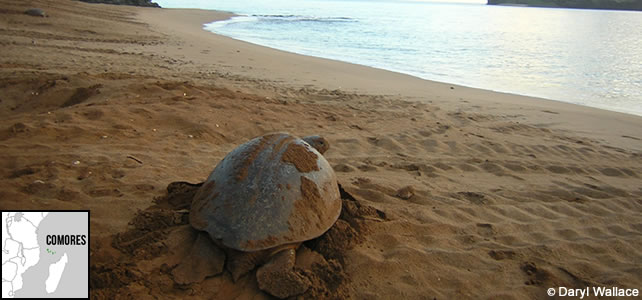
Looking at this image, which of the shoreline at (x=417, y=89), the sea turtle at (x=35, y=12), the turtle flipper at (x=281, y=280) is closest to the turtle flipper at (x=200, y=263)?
the turtle flipper at (x=281, y=280)

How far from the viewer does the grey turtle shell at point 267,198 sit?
7.60 ft

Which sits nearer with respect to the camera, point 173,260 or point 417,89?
point 173,260

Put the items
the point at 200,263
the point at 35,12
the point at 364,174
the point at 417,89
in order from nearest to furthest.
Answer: the point at 200,263
the point at 364,174
the point at 417,89
the point at 35,12

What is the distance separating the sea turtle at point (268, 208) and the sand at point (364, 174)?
0.45 feet

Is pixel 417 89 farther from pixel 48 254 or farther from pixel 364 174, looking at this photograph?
pixel 48 254

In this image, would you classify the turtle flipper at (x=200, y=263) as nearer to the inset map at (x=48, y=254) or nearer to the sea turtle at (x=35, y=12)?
the inset map at (x=48, y=254)

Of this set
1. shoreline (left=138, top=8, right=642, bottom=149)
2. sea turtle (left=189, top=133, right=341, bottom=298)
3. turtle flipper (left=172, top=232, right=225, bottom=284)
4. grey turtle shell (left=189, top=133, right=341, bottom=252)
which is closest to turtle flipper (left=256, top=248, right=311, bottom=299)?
sea turtle (left=189, top=133, right=341, bottom=298)

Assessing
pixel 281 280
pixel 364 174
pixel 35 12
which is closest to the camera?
pixel 281 280

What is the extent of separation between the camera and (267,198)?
241cm

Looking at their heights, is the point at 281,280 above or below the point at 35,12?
below

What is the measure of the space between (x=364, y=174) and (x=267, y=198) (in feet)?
6.19

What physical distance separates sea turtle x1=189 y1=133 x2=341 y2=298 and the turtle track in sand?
10 centimetres

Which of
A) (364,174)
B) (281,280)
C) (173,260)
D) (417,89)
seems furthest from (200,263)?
(417,89)

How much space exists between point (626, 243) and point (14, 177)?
485 cm
